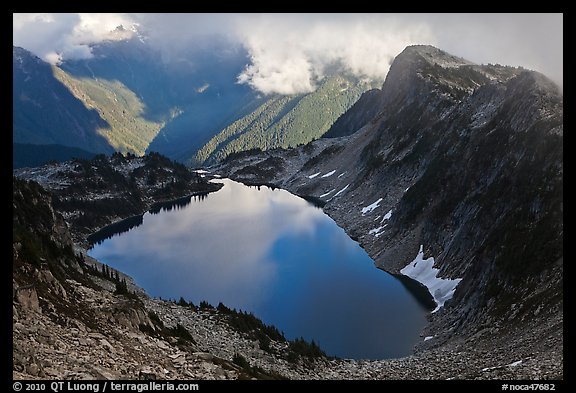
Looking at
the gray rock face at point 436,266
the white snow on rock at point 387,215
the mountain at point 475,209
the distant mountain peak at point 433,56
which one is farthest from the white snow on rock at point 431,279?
the distant mountain peak at point 433,56

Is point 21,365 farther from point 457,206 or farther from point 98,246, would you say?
point 98,246

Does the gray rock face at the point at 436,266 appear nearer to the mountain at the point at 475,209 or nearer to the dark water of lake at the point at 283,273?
the mountain at the point at 475,209

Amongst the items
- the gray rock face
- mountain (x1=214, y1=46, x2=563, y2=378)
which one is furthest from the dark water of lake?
the gray rock face

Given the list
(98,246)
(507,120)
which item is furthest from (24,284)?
(98,246)

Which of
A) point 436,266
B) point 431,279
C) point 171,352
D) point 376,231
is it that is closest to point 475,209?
point 436,266

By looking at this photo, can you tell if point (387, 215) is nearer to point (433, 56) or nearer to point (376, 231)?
Answer: point (376, 231)

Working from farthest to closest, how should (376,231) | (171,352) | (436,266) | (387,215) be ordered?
(387,215) < (376,231) < (436,266) < (171,352)
